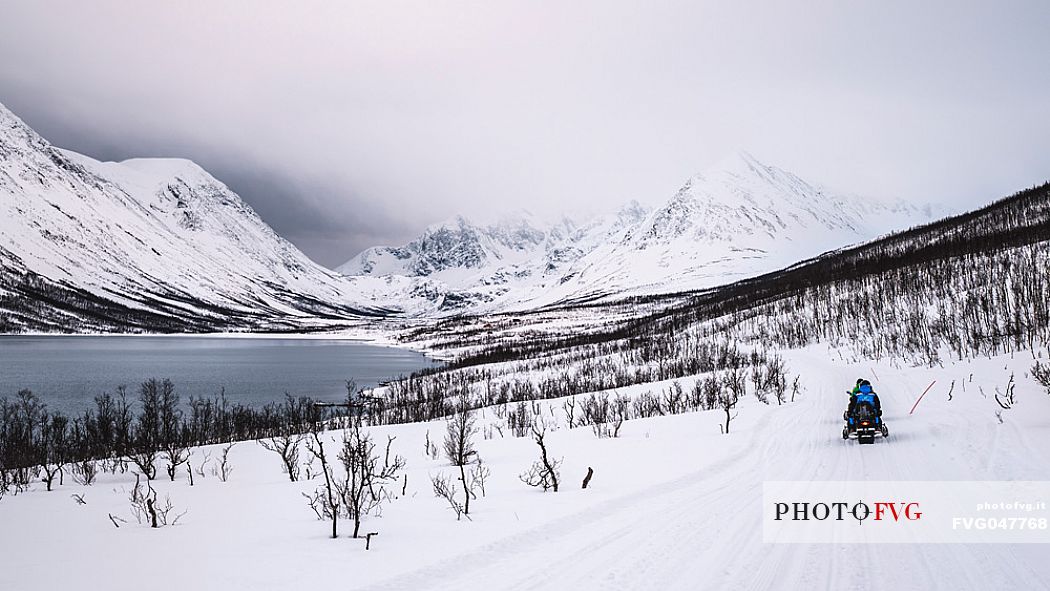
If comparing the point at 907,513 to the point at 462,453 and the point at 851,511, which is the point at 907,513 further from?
the point at 462,453

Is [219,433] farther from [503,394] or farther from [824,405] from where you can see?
[824,405]

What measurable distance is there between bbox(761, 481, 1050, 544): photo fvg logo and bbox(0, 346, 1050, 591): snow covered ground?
1.11 ft

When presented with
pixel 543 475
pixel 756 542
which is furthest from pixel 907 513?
pixel 543 475

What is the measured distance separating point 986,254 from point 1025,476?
5465 centimetres

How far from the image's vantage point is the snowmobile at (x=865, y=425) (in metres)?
14.3

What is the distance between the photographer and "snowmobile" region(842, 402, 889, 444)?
562 inches

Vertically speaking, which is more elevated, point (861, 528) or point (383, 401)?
point (861, 528)

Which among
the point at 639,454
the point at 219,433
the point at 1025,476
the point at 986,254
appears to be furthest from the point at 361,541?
the point at 986,254

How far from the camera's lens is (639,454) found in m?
15.4

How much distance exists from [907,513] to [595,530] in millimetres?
5017

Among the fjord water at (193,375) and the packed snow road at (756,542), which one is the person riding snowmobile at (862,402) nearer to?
the packed snow road at (756,542)

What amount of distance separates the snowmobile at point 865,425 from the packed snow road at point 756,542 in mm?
302

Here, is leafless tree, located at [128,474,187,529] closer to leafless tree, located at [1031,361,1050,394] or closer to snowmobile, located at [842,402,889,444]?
snowmobile, located at [842,402,889,444]

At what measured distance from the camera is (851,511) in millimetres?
8992
